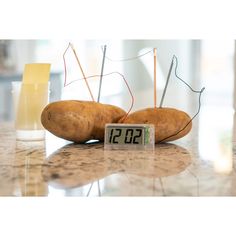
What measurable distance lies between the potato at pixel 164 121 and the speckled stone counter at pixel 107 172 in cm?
3

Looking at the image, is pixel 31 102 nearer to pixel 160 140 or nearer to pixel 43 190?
pixel 160 140

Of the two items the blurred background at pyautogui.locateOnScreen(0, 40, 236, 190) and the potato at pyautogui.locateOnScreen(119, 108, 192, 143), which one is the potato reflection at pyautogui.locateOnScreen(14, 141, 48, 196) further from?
the blurred background at pyautogui.locateOnScreen(0, 40, 236, 190)

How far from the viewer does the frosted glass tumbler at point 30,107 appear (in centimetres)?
127

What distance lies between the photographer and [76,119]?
1121mm

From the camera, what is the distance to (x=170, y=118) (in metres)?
1.15

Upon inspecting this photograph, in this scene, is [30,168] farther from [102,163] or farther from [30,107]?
[30,107]

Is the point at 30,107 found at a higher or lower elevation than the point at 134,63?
higher

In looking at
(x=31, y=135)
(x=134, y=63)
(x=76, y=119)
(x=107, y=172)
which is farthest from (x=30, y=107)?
(x=134, y=63)

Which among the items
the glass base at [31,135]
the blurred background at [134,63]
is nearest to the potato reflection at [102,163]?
the glass base at [31,135]

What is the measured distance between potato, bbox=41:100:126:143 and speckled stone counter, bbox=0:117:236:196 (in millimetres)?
33

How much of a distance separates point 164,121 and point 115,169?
281mm
